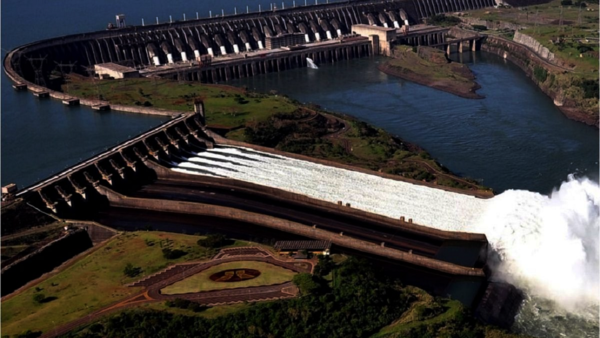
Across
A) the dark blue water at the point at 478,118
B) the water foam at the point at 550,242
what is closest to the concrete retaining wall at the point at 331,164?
the water foam at the point at 550,242

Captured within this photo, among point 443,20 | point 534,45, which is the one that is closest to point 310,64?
point 443,20

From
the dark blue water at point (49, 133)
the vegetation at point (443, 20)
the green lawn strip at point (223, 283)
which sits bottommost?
the green lawn strip at point (223, 283)

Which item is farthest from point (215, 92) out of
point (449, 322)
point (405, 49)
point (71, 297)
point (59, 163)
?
point (449, 322)

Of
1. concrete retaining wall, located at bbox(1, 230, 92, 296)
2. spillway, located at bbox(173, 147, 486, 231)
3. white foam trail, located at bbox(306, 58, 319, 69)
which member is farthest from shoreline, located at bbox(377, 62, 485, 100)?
concrete retaining wall, located at bbox(1, 230, 92, 296)

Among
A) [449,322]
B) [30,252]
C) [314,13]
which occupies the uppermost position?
[314,13]

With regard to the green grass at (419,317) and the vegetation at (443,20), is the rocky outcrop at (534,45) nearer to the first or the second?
the vegetation at (443,20)

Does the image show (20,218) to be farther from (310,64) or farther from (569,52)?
(569,52)

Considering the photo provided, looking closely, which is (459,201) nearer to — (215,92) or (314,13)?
(215,92)
